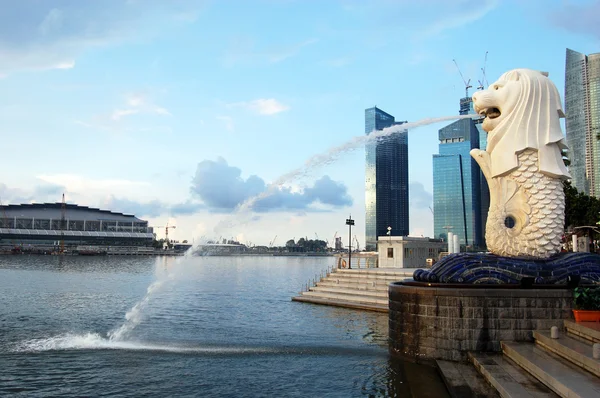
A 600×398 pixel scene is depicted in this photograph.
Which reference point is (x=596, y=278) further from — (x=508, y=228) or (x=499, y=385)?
(x=499, y=385)

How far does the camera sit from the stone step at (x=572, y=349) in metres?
11.4

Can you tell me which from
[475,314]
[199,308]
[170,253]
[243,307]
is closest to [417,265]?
[243,307]

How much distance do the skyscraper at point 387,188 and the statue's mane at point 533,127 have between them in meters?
105

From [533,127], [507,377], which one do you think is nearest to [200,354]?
[507,377]

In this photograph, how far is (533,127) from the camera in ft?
63.3

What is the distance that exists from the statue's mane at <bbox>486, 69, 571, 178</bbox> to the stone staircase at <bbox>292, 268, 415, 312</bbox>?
13690mm

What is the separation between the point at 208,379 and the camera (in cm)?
1494

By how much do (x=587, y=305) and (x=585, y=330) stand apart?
1.89m

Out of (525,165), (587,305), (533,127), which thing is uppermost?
(533,127)

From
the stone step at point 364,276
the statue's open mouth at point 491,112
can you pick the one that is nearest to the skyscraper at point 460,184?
the stone step at point 364,276

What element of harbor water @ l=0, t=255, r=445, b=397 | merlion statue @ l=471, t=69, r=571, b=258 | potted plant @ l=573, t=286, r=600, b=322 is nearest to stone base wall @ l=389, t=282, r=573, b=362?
potted plant @ l=573, t=286, r=600, b=322

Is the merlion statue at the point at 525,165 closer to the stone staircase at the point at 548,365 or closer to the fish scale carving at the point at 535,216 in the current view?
the fish scale carving at the point at 535,216

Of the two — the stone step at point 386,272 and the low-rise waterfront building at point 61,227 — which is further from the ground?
the low-rise waterfront building at point 61,227

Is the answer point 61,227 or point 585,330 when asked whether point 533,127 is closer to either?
point 585,330
